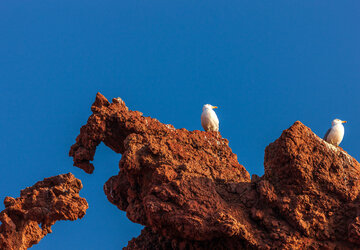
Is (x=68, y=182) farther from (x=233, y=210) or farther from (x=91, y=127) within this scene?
(x=233, y=210)

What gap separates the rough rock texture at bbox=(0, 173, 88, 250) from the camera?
10242 millimetres

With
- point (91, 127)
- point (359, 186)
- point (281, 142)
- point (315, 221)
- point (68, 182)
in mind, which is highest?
point (91, 127)

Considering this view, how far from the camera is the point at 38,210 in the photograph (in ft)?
34.0

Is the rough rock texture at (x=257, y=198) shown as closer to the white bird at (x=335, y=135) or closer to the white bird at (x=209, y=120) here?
the white bird at (x=209, y=120)

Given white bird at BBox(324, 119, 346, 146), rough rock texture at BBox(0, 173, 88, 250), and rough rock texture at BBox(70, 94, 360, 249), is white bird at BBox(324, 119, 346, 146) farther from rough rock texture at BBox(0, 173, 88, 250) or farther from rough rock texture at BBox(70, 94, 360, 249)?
rough rock texture at BBox(0, 173, 88, 250)

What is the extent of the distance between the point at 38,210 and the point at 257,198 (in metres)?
4.23

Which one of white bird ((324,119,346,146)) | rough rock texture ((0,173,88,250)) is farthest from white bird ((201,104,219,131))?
rough rock texture ((0,173,88,250))

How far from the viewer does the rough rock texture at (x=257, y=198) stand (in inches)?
326

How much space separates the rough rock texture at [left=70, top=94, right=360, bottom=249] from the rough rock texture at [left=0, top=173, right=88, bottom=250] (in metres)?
1.24

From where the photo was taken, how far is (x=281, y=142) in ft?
28.6

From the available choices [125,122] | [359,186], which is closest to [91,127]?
[125,122]

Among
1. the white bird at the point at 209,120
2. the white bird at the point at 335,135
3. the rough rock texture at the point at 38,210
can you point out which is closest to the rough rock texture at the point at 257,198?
the rough rock texture at the point at 38,210

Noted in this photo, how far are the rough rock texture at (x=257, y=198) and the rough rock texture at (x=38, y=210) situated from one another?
1.24m

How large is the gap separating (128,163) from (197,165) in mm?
1314
